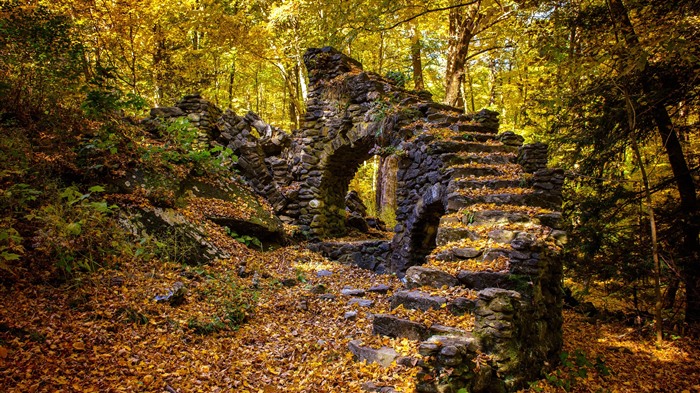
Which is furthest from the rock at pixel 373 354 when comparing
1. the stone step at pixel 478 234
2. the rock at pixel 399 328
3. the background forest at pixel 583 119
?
the background forest at pixel 583 119

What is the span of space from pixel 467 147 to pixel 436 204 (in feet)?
4.41

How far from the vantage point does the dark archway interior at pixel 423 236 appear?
877cm

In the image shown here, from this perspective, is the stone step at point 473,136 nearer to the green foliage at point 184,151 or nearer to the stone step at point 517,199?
the stone step at point 517,199

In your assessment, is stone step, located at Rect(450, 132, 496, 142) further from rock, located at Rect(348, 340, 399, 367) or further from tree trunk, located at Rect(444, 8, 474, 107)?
rock, located at Rect(348, 340, 399, 367)

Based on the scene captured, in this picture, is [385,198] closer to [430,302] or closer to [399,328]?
[430,302]

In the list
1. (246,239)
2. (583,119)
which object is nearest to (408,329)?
(246,239)

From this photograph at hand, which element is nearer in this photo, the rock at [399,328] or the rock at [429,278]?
the rock at [399,328]

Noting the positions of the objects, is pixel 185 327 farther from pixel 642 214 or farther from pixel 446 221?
pixel 642 214

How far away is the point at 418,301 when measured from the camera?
4.82 m

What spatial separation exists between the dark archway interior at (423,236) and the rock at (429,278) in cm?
343

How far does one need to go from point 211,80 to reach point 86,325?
562 inches

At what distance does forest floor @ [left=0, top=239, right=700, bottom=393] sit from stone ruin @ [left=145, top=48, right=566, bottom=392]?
604 millimetres

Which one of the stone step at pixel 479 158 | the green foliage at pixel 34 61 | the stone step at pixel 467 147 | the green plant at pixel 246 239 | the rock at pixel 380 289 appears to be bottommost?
the rock at pixel 380 289

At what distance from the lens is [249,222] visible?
369 inches
